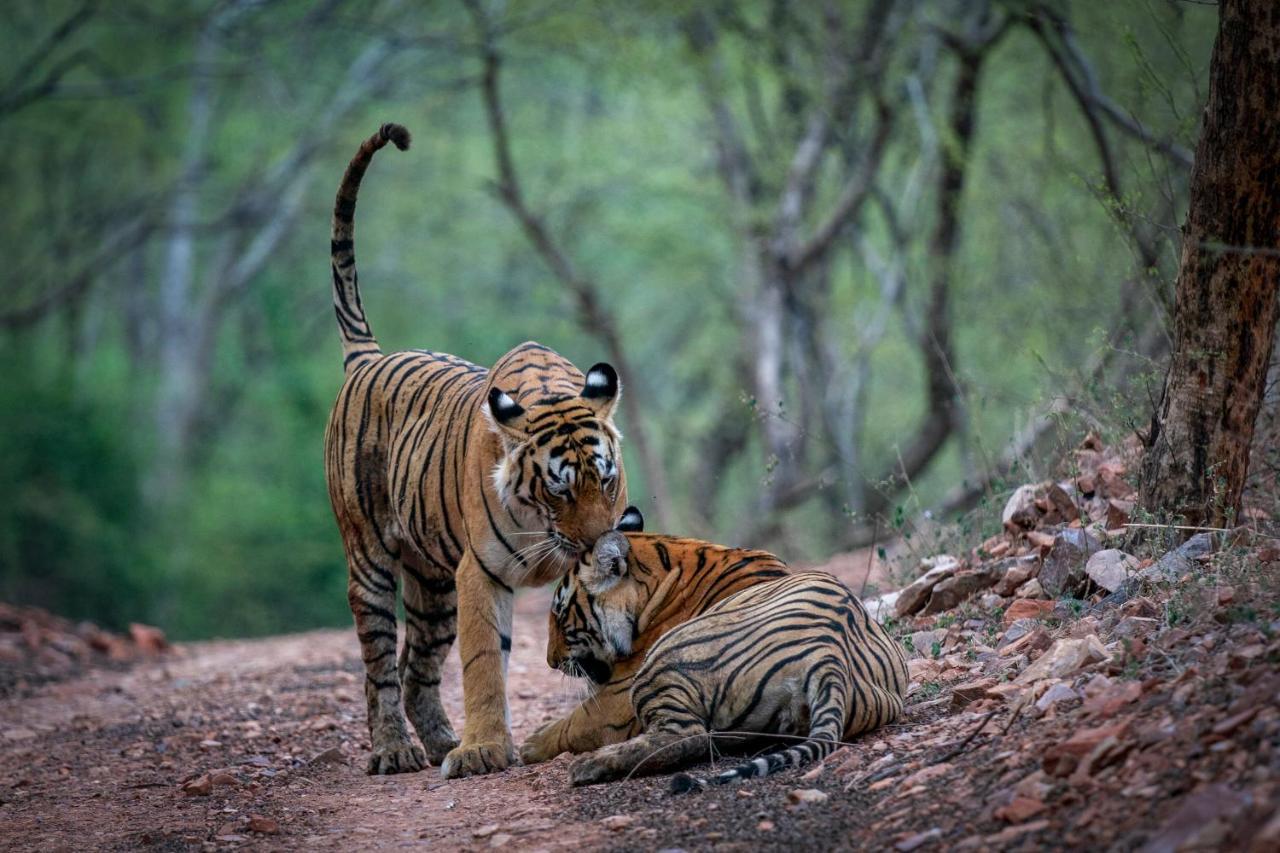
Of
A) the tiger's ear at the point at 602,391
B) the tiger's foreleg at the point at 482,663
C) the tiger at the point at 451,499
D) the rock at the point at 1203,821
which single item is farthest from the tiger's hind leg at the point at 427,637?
the rock at the point at 1203,821

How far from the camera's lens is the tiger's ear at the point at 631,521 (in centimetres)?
586

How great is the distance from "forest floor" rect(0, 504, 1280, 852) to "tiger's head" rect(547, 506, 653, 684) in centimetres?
43

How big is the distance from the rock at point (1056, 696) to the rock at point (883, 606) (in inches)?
97.9

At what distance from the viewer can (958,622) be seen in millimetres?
6391

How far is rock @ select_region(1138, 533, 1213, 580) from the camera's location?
534 cm

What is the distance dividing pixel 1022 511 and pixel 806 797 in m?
3.11

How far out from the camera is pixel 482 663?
228 inches

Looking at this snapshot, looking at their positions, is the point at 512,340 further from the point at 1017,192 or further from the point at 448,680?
the point at 448,680

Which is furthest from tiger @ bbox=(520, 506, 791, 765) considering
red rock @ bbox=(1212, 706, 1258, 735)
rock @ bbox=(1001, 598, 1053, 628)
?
red rock @ bbox=(1212, 706, 1258, 735)

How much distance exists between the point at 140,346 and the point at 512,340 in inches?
365

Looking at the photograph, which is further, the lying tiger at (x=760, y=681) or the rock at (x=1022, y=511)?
the rock at (x=1022, y=511)

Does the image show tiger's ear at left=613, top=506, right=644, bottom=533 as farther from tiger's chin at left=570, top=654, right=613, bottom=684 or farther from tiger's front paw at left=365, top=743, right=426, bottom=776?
tiger's front paw at left=365, top=743, right=426, bottom=776

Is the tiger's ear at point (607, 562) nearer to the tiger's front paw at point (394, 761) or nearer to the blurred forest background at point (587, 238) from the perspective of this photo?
the tiger's front paw at point (394, 761)

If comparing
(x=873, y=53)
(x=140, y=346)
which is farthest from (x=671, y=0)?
(x=140, y=346)
